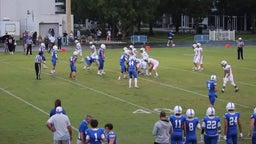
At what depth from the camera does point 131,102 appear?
74.8ft

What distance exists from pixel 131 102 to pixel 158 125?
31.2 ft

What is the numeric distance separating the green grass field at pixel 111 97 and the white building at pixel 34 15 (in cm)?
2600

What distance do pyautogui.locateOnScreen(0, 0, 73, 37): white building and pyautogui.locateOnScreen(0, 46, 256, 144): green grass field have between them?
26.0 metres

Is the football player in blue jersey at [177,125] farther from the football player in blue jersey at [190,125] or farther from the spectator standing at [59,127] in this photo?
the spectator standing at [59,127]

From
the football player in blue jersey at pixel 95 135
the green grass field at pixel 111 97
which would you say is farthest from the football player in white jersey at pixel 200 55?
the football player in blue jersey at pixel 95 135

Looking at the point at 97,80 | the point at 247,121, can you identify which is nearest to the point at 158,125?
the point at 247,121

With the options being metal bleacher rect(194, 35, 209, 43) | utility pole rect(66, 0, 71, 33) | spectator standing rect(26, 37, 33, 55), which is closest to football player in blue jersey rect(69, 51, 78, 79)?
spectator standing rect(26, 37, 33, 55)

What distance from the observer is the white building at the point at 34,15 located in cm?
6312

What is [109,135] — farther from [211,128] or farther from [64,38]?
[64,38]

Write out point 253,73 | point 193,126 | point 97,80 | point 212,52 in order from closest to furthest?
point 193,126 → point 97,80 → point 253,73 → point 212,52

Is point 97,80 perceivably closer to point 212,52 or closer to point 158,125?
point 158,125

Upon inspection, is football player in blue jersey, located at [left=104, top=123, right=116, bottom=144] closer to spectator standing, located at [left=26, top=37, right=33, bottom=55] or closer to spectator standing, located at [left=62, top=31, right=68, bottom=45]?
spectator standing, located at [left=26, top=37, right=33, bottom=55]

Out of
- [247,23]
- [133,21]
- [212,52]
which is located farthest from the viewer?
[247,23]

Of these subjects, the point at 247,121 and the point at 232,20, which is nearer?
the point at 247,121
